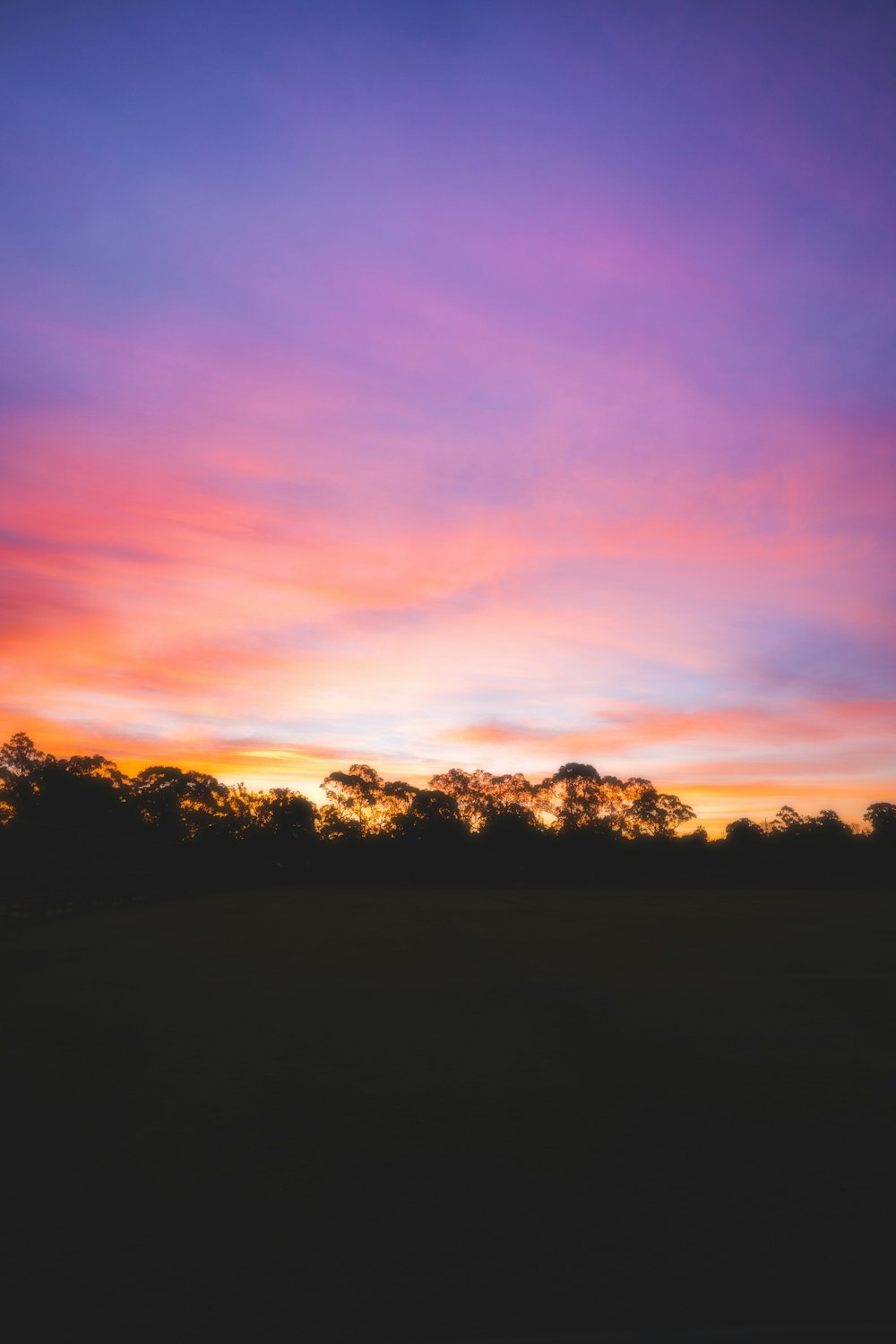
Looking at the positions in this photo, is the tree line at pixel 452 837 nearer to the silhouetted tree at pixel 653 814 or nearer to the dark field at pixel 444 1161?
the silhouetted tree at pixel 653 814

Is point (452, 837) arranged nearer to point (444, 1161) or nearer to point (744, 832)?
point (744, 832)

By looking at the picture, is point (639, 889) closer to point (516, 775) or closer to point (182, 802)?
point (516, 775)

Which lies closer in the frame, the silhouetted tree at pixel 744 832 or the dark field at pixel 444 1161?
the dark field at pixel 444 1161

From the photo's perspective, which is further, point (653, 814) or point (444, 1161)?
point (653, 814)

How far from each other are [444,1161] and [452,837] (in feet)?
219

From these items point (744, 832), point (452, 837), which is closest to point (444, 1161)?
point (452, 837)

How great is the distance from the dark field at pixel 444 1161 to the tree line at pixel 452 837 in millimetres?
39813

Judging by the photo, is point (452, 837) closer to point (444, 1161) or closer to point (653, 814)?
point (653, 814)

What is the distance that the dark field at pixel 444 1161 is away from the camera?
3.07 m

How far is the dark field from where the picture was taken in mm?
3072

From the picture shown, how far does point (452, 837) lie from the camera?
70.2 metres

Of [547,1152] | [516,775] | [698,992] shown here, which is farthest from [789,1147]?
[516,775]

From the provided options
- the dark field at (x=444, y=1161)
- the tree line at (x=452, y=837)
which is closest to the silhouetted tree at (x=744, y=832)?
the tree line at (x=452, y=837)

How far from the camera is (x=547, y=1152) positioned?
15.1 feet
